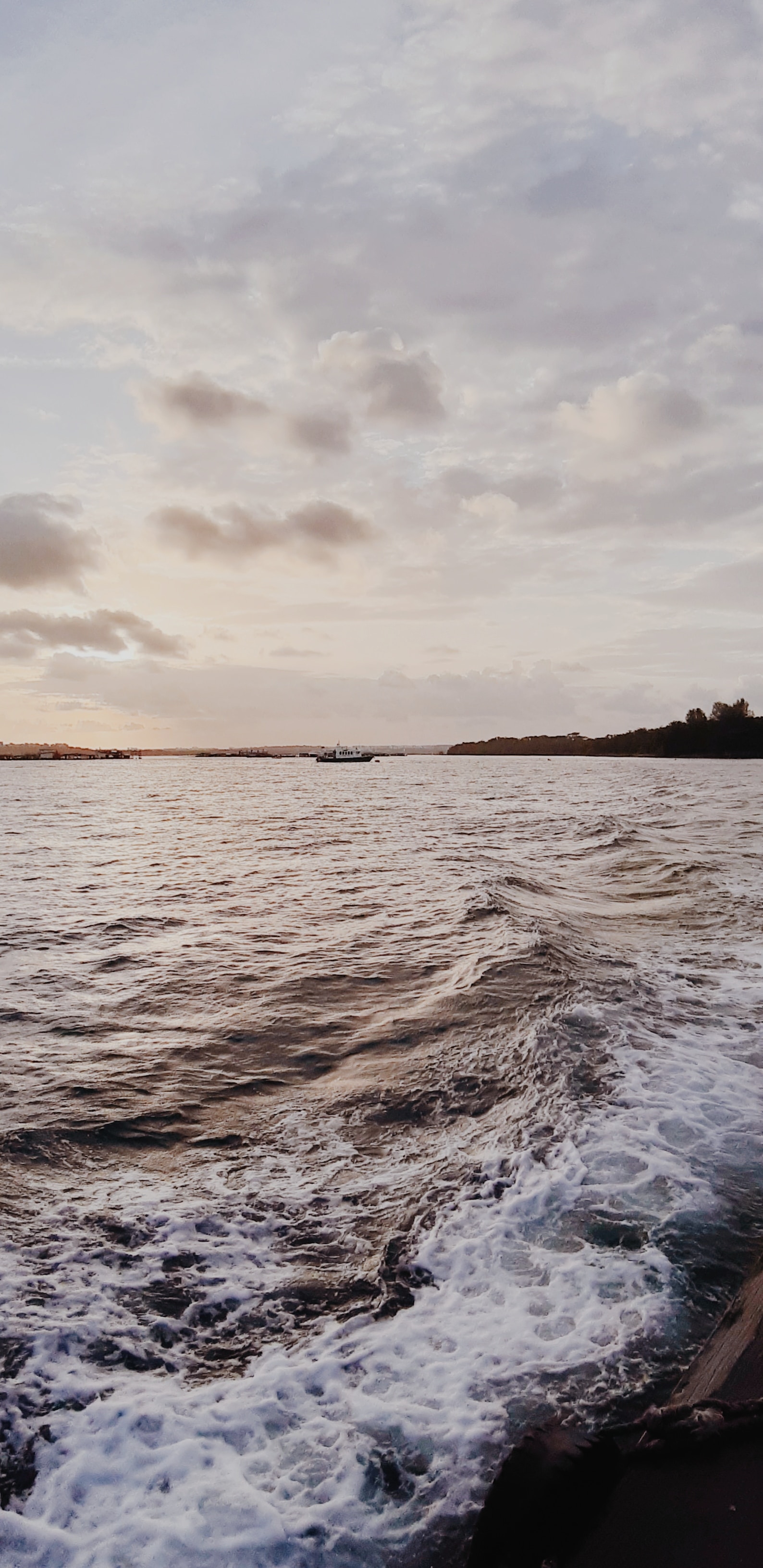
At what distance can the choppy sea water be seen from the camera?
11.2 feet

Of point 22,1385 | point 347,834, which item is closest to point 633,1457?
point 22,1385

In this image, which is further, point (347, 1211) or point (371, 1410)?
point (347, 1211)

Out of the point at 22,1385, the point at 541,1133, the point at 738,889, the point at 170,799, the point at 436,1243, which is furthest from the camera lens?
the point at 170,799

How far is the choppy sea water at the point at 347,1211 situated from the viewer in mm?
3402

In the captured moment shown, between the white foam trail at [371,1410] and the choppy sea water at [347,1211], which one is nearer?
the white foam trail at [371,1410]

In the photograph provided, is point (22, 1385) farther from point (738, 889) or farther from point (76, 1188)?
point (738, 889)

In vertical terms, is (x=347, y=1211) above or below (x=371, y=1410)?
below

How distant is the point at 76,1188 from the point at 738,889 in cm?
1683

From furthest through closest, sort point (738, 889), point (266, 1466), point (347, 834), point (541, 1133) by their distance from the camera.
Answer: point (347, 834) < point (738, 889) < point (541, 1133) < point (266, 1466)

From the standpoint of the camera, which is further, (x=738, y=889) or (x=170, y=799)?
(x=170, y=799)

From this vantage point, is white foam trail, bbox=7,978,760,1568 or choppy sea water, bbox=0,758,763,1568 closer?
white foam trail, bbox=7,978,760,1568

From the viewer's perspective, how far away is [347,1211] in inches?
219

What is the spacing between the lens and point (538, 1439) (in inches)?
124

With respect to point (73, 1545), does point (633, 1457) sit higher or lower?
higher
